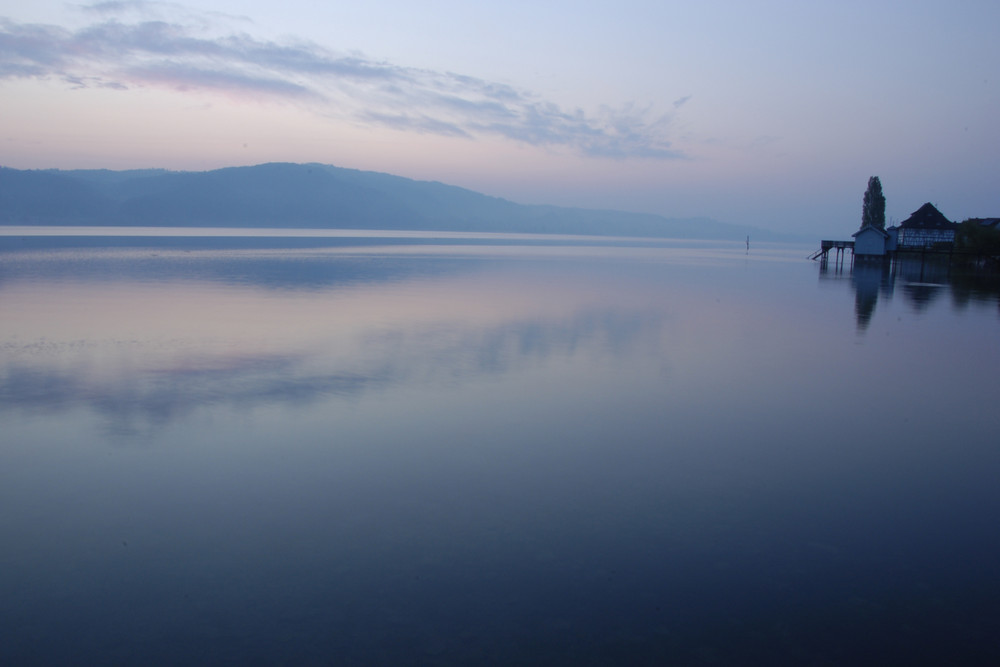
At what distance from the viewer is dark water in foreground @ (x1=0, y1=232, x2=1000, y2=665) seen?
5.23m

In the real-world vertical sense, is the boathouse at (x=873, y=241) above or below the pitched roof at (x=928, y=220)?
below

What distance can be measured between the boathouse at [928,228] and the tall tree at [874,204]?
752 cm

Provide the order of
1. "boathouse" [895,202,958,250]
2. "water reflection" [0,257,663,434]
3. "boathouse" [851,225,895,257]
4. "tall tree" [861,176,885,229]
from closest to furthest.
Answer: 1. "water reflection" [0,257,663,434]
2. "boathouse" [851,225,895,257]
3. "boathouse" [895,202,958,250]
4. "tall tree" [861,176,885,229]

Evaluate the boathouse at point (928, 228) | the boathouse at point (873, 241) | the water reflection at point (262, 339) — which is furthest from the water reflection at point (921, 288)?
the boathouse at point (928, 228)

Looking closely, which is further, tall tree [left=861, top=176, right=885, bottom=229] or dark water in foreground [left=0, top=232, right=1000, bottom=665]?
tall tree [left=861, top=176, right=885, bottom=229]

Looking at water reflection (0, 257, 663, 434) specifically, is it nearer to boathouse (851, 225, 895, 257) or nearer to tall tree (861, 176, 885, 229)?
boathouse (851, 225, 895, 257)

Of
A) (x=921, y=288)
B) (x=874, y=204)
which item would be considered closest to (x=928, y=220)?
(x=874, y=204)

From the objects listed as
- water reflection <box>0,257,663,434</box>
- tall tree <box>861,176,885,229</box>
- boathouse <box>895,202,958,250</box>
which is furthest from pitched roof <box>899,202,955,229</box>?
water reflection <box>0,257,663,434</box>

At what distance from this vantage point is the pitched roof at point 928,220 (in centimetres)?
7438

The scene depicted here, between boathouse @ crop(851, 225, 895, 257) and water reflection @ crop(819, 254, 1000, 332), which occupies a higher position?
boathouse @ crop(851, 225, 895, 257)

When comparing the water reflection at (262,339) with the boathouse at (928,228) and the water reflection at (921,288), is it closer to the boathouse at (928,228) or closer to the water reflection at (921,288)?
the water reflection at (921,288)

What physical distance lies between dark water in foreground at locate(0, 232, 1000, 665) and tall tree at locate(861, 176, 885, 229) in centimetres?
7636

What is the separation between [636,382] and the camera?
1369 centimetres

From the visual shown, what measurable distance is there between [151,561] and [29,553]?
1.17 metres
